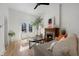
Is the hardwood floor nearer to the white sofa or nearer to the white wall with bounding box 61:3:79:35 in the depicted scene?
the white sofa

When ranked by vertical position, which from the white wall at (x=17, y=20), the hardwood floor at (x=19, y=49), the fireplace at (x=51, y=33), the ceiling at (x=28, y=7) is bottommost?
the hardwood floor at (x=19, y=49)

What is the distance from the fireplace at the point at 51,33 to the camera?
116 cm

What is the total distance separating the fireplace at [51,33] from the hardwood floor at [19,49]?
19 cm

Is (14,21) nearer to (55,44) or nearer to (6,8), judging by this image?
(6,8)

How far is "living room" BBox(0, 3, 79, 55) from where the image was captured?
45.4 inches

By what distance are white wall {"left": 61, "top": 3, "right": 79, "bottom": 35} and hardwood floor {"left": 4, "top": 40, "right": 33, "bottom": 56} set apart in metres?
0.40

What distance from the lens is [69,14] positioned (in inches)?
45.7

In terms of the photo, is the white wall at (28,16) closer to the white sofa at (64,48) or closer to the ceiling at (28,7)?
the ceiling at (28,7)

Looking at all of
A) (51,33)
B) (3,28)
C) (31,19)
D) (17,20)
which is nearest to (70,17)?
(51,33)

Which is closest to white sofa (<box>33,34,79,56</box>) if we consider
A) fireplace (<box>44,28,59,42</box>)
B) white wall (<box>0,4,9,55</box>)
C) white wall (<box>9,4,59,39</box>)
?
fireplace (<box>44,28,59,42</box>)

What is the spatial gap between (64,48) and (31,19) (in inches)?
16.1

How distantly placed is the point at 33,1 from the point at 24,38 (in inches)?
14.0

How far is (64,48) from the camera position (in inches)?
46.1

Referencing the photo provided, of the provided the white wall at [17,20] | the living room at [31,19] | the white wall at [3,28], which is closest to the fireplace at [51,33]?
the living room at [31,19]
